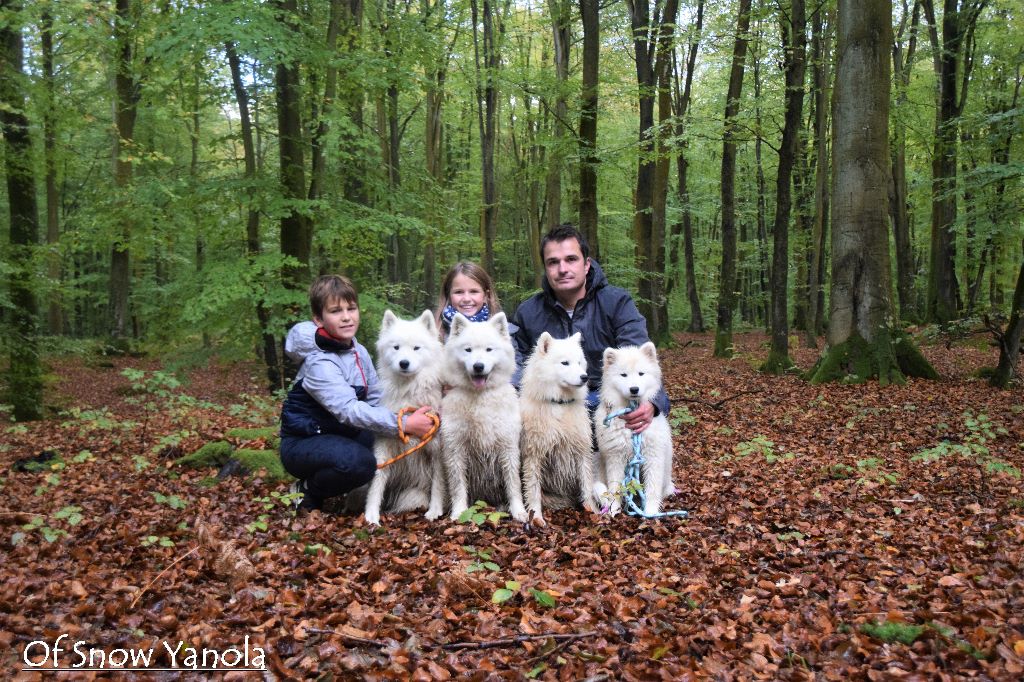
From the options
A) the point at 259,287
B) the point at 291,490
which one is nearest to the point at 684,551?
the point at 291,490

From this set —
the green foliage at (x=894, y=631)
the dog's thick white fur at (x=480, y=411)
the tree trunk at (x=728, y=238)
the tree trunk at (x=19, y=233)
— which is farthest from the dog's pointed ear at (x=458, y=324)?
the tree trunk at (x=728, y=238)

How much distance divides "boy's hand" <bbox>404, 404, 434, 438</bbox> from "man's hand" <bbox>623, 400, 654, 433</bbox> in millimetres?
1499

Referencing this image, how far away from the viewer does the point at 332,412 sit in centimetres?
452

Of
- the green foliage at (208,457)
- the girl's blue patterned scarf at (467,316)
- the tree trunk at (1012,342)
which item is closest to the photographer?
the girl's blue patterned scarf at (467,316)

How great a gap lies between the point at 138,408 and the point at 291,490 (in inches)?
358

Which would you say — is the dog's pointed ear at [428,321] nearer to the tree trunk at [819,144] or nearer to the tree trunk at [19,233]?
the tree trunk at [19,233]

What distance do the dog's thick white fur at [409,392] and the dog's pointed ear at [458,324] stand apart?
0.76 ft

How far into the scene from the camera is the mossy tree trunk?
909cm

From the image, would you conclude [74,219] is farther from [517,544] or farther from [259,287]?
[517,544]

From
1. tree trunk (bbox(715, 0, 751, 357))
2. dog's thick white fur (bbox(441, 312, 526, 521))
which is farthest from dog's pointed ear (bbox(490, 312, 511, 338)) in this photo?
tree trunk (bbox(715, 0, 751, 357))

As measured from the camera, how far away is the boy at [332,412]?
4516mm

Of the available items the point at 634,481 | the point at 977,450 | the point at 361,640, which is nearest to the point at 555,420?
the point at 634,481

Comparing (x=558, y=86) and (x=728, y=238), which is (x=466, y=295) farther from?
(x=728, y=238)

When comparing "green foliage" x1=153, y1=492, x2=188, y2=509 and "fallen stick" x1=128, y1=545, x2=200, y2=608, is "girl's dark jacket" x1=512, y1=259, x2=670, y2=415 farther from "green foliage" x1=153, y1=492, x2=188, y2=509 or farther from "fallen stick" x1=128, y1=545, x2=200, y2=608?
"green foliage" x1=153, y1=492, x2=188, y2=509
